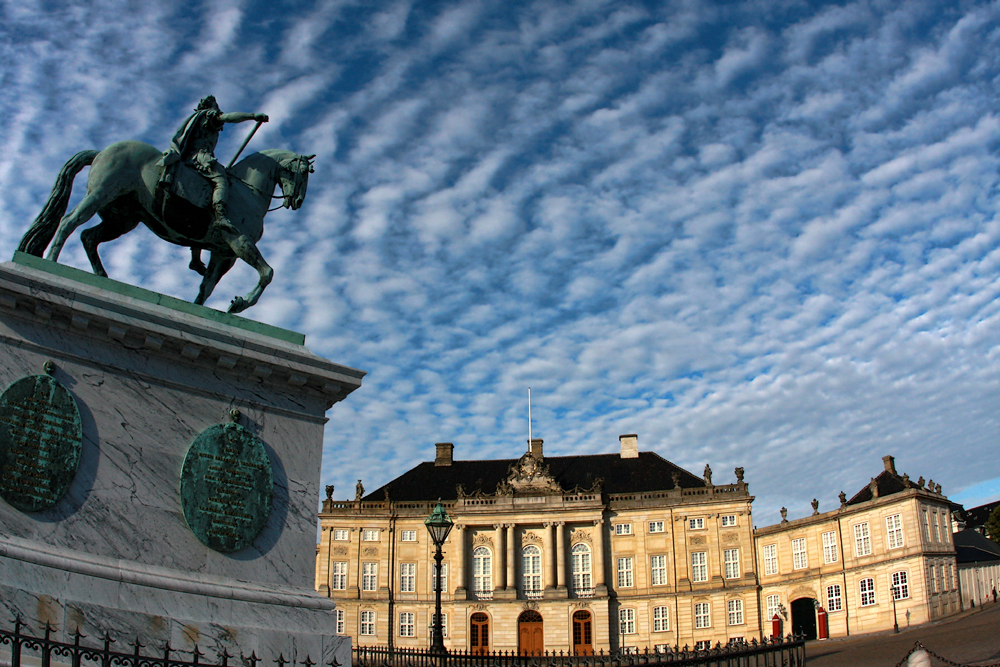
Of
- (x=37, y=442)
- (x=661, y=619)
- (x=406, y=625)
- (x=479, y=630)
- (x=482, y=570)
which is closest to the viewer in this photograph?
(x=37, y=442)

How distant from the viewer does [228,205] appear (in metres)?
9.19

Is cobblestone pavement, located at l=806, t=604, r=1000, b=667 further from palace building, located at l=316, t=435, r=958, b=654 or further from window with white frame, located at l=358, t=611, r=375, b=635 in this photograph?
window with white frame, located at l=358, t=611, r=375, b=635

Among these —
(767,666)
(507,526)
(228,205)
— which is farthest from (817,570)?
(228,205)

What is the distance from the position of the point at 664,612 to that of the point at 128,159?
181 feet

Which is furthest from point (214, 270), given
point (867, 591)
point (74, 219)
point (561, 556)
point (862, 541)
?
point (561, 556)

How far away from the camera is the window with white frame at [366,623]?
2349 inches

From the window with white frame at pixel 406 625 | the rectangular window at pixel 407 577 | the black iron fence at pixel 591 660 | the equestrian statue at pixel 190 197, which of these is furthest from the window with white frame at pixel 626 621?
the equestrian statue at pixel 190 197

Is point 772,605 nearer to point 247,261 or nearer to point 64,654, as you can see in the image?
point 247,261

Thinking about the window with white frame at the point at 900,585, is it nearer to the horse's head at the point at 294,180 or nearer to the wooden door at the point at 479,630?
the wooden door at the point at 479,630

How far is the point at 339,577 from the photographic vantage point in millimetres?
60625

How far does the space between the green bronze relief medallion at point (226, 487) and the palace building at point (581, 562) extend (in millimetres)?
50098

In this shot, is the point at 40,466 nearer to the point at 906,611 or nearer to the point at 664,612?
the point at 906,611

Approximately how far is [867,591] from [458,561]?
90.3ft

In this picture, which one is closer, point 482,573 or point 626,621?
point 626,621
